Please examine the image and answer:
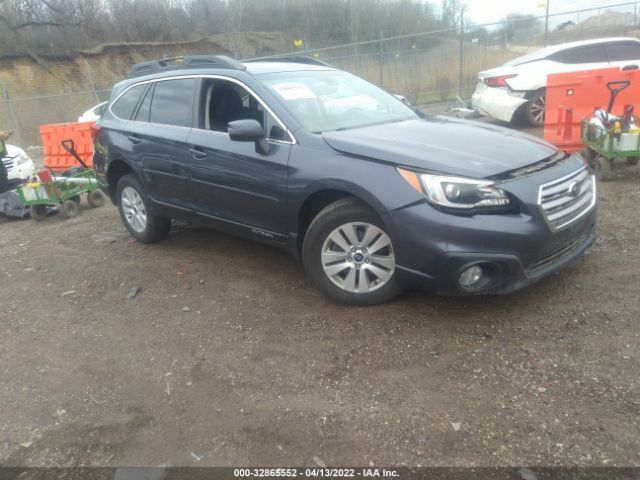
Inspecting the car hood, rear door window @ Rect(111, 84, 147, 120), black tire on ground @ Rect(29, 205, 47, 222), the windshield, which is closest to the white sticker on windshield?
the windshield

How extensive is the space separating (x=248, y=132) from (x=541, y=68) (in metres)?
8.21

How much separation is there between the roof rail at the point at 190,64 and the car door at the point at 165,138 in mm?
177

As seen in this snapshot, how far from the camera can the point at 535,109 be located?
32.1 ft

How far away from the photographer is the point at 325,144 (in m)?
3.64

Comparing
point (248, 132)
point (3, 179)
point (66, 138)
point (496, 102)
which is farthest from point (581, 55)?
point (3, 179)

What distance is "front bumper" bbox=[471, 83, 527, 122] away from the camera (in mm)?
9859

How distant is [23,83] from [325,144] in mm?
29598

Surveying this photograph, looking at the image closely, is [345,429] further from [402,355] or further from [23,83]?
[23,83]

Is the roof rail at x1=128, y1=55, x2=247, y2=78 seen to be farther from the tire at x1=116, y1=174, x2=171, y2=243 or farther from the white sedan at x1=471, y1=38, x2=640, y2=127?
the white sedan at x1=471, y1=38, x2=640, y2=127

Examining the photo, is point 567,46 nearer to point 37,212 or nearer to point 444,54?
point 444,54

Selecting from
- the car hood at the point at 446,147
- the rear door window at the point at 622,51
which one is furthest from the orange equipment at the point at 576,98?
the car hood at the point at 446,147

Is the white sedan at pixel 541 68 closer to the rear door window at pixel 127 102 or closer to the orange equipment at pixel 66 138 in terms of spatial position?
the rear door window at pixel 127 102

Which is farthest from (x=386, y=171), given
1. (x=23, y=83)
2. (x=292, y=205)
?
(x=23, y=83)

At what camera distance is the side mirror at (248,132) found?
3.75m
